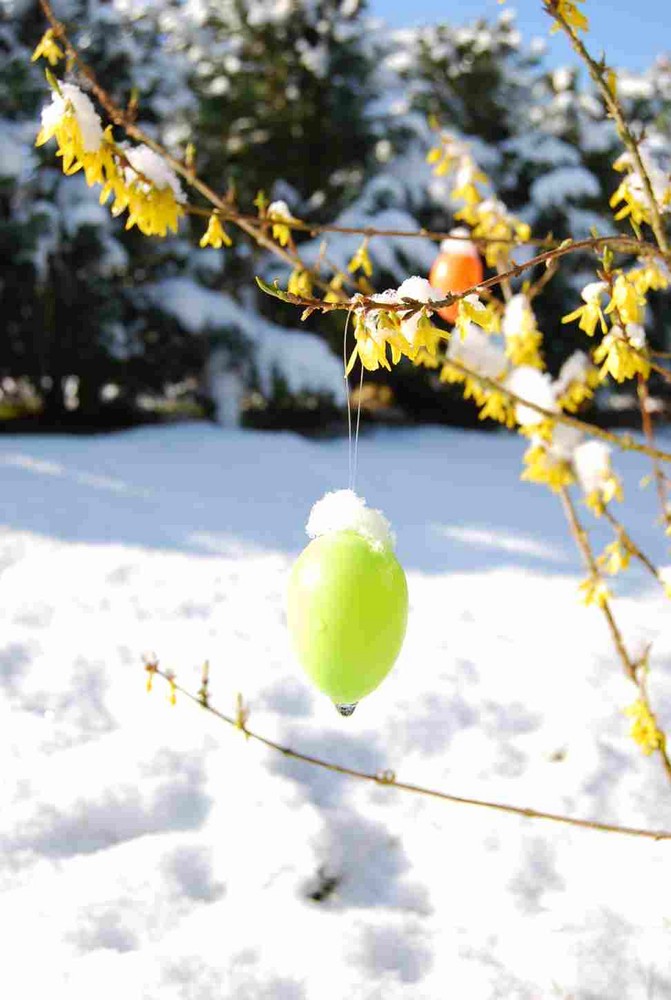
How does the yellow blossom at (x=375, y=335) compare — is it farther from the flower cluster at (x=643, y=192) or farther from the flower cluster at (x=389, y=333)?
the flower cluster at (x=643, y=192)

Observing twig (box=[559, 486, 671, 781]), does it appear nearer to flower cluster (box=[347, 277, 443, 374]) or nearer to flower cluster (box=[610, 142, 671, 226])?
flower cluster (box=[610, 142, 671, 226])

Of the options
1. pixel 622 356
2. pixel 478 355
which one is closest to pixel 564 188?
pixel 478 355

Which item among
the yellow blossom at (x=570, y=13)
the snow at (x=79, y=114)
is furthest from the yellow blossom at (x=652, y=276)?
the snow at (x=79, y=114)

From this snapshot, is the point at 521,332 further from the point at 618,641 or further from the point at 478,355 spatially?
the point at 618,641

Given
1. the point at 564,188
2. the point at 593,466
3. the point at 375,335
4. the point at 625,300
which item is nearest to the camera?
the point at 375,335

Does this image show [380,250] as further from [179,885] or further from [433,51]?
[179,885]

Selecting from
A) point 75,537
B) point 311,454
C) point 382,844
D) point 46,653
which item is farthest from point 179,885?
point 311,454
